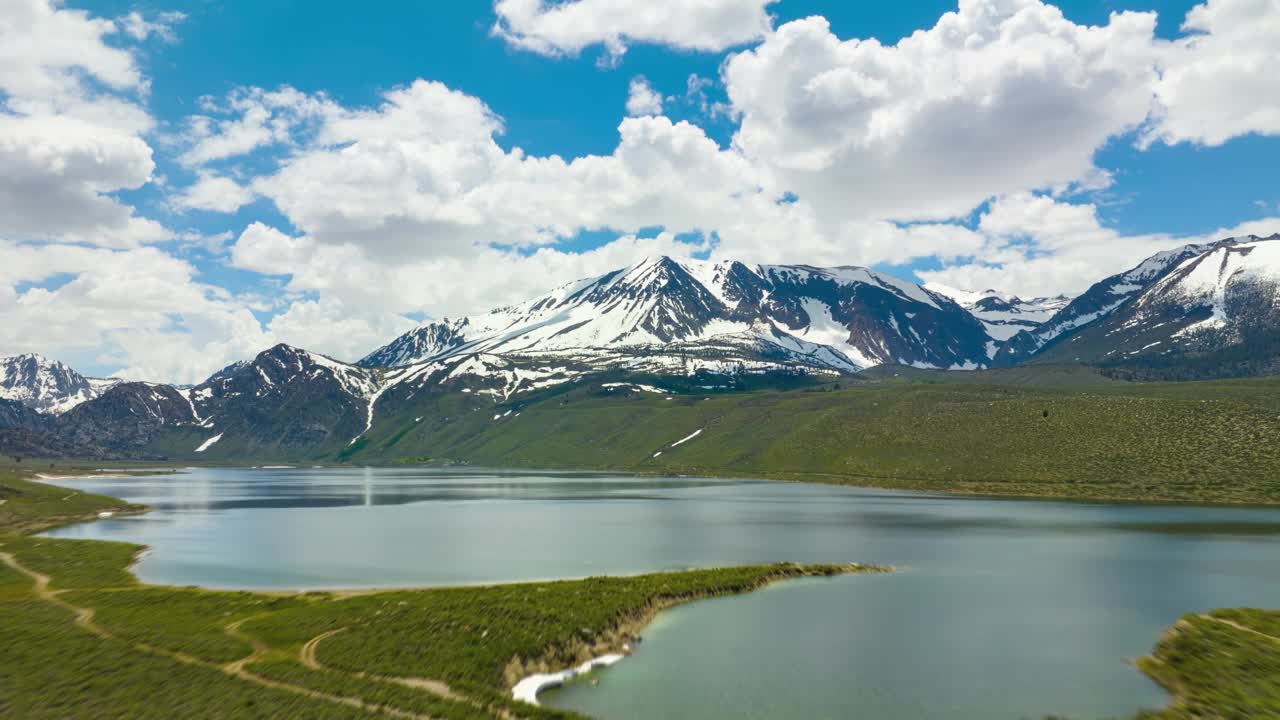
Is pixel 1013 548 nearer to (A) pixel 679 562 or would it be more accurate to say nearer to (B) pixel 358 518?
(A) pixel 679 562

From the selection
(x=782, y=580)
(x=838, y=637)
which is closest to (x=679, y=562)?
(x=782, y=580)

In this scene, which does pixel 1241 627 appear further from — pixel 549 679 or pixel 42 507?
pixel 42 507

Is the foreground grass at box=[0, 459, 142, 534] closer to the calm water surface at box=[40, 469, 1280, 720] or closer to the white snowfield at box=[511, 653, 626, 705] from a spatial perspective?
the calm water surface at box=[40, 469, 1280, 720]

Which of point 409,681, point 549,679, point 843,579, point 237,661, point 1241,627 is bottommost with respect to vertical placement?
point 843,579

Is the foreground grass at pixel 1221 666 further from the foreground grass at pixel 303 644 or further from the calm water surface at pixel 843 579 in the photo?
the foreground grass at pixel 303 644

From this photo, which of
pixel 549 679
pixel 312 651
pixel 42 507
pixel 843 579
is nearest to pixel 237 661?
pixel 312 651

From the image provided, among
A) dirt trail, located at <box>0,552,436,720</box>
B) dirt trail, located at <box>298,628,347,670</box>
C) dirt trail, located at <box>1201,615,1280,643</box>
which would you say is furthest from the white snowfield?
dirt trail, located at <box>1201,615,1280,643</box>

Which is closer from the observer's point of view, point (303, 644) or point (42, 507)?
point (303, 644)
